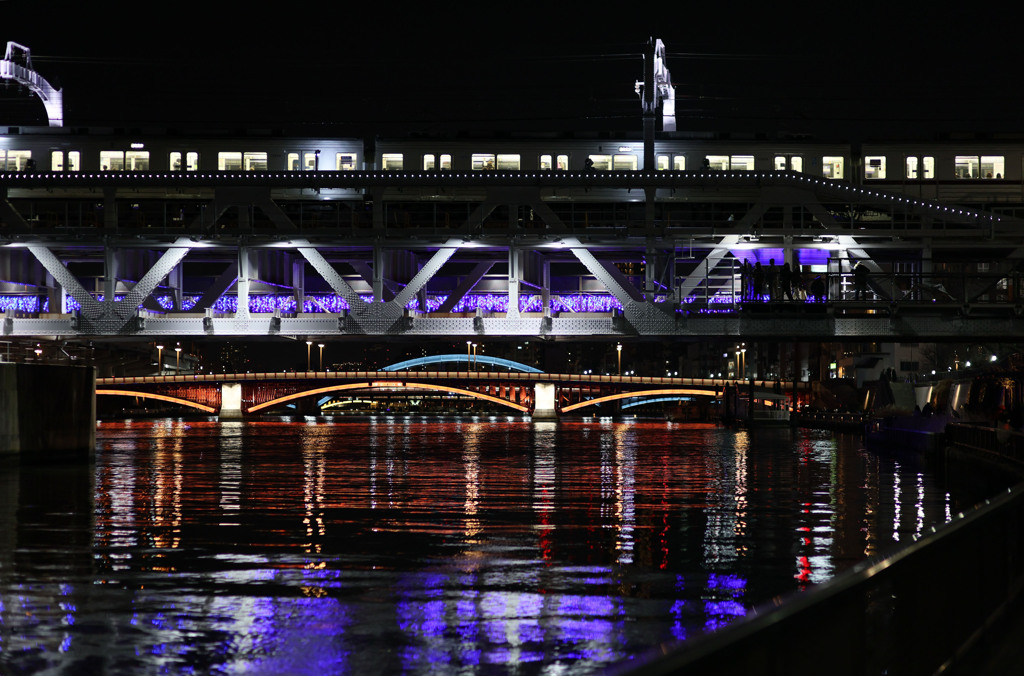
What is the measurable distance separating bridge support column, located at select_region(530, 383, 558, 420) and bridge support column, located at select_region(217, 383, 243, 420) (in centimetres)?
2890

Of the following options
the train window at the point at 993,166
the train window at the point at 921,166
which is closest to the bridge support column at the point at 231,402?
the train window at the point at 921,166

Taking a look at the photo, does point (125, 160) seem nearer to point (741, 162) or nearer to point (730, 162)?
point (730, 162)

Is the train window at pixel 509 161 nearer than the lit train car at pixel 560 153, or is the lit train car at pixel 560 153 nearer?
the lit train car at pixel 560 153

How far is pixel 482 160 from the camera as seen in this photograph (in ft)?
250

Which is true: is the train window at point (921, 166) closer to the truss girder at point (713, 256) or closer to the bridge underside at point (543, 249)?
the bridge underside at point (543, 249)

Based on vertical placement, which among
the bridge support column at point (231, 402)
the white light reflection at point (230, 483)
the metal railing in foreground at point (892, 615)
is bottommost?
the bridge support column at point (231, 402)

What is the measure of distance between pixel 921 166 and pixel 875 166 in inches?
122

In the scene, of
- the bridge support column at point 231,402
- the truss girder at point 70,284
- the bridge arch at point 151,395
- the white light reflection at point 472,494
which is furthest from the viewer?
the bridge support column at point 231,402

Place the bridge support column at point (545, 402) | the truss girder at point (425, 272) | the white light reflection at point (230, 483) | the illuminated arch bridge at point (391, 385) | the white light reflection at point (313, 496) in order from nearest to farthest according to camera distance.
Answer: the white light reflection at point (313, 496) < the white light reflection at point (230, 483) < the truss girder at point (425, 272) < the illuminated arch bridge at point (391, 385) < the bridge support column at point (545, 402)

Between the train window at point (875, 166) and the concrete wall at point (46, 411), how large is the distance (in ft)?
188

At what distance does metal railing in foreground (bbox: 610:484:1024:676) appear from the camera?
5117 mm

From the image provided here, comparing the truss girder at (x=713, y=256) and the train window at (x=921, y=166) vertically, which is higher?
the train window at (x=921, y=166)

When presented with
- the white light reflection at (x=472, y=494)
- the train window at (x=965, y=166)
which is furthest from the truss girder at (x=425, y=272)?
the train window at (x=965, y=166)

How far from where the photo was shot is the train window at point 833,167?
261 feet
